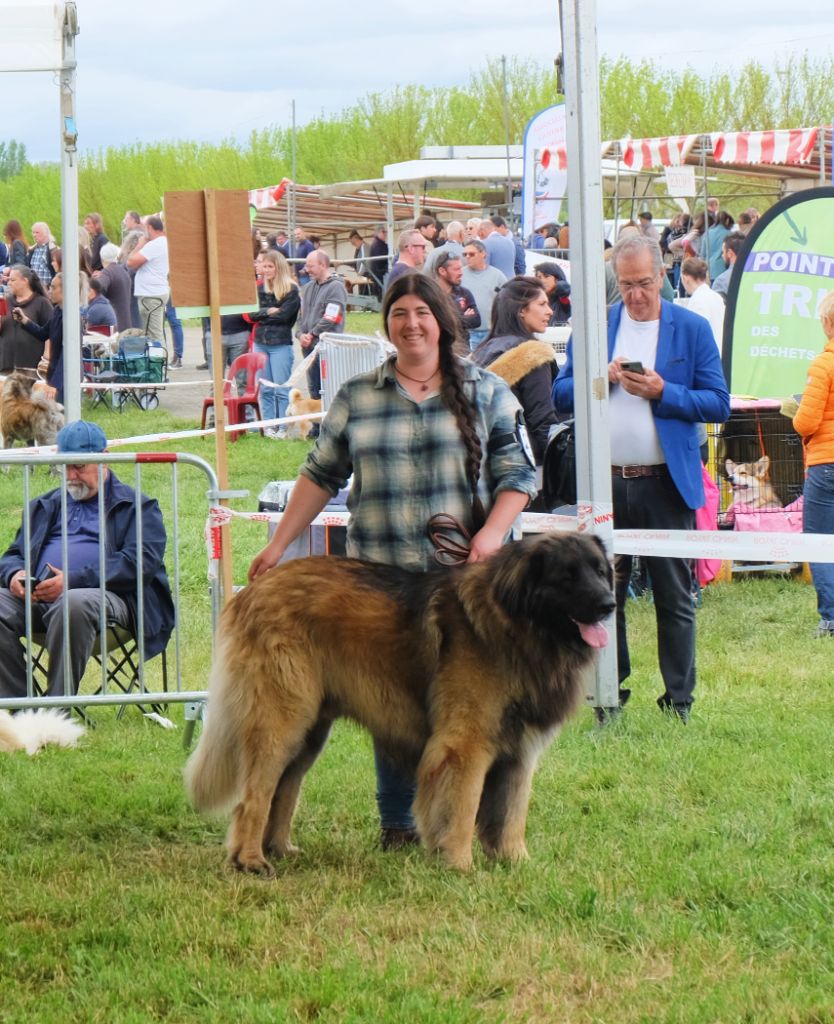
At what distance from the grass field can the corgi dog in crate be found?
3553 millimetres

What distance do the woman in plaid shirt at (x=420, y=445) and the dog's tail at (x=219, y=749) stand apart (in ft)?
1.29

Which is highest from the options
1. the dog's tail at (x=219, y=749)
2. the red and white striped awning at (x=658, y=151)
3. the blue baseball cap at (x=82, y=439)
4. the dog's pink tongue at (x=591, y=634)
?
the red and white striped awning at (x=658, y=151)

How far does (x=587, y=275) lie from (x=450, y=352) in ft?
4.47

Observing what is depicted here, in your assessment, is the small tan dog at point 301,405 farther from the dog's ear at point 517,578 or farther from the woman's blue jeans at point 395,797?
the dog's ear at point 517,578

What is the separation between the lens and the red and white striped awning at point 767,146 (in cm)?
2186

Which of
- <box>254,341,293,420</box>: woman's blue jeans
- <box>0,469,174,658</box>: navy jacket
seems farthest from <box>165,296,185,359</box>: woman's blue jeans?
<box>0,469,174,658</box>: navy jacket

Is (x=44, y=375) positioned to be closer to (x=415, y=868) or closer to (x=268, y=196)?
(x=415, y=868)

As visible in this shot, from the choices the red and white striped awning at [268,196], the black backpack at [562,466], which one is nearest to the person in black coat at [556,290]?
the black backpack at [562,466]

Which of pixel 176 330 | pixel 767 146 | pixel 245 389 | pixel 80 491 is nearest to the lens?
pixel 80 491

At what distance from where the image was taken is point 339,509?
788 centimetres

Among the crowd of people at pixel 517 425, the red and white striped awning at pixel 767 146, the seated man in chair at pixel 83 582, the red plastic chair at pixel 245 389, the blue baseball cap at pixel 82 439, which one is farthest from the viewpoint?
the red and white striped awning at pixel 767 146

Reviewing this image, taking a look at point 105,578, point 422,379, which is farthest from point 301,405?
point 422,379

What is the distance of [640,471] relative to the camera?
6160 millimetres

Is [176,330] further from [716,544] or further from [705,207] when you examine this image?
[716,544]
